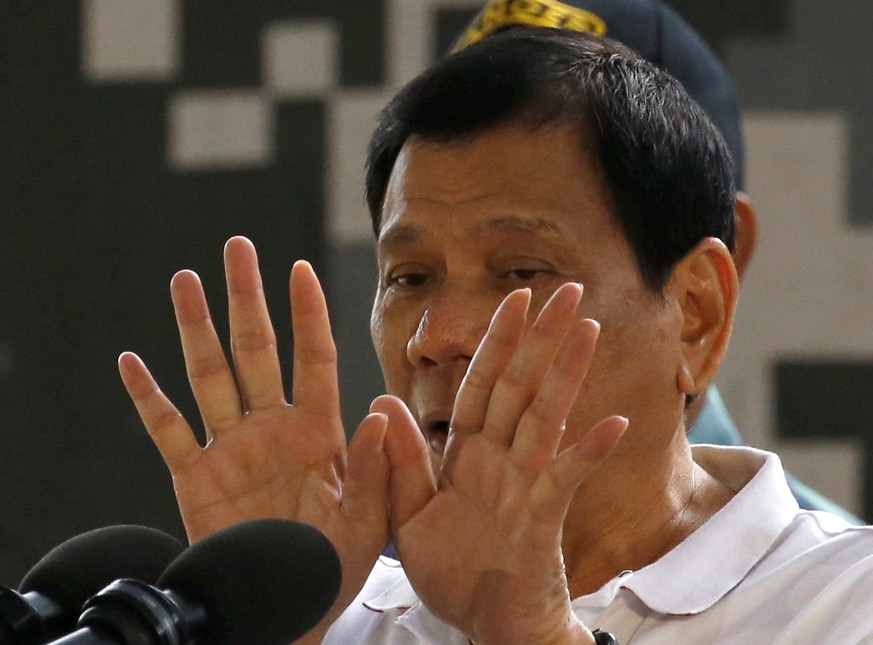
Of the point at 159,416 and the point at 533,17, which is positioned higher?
the point at 533,17

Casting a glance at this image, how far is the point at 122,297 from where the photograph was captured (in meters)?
2.97

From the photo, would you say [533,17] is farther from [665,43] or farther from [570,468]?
[570,468]

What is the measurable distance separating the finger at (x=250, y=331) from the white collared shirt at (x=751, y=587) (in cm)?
33

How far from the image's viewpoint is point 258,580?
3.03 ft

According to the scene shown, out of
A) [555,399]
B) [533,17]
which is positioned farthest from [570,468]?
[533,17]

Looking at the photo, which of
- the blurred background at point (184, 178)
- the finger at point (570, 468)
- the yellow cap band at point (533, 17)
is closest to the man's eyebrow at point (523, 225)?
the finger at point (570, 468)

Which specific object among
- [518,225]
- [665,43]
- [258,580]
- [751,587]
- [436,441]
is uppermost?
[665,43]

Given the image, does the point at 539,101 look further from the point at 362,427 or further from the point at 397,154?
the point at 362,427

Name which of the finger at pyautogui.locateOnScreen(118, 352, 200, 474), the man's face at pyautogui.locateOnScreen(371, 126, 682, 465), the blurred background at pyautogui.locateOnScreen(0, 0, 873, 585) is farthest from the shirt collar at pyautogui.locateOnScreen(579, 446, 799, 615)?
the blurred background at pyautogui.locateOnScreen(0, 0, 873, 585)

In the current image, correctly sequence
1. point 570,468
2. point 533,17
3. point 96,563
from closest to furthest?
point 96,563 → point 570,468 → point 533,17

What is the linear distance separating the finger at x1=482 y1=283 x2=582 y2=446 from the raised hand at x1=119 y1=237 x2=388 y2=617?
0.48ft

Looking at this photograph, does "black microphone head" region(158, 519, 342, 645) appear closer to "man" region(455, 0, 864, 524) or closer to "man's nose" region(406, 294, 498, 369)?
"man's nose" region(406, 294, 498, 369)

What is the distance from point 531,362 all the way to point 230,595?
1.45 ft

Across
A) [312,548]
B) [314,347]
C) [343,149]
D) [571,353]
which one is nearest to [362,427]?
[314,347]
